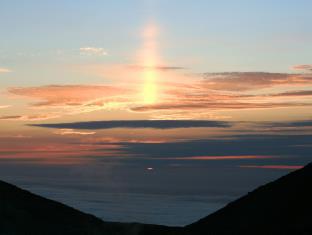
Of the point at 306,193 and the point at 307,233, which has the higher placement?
the point at 306,193

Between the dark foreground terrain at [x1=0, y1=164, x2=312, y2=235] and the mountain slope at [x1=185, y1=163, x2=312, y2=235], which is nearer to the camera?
the mountain slope at [x1=185, y1=163, x2=312, y2=235]

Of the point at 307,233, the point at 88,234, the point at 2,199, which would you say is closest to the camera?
the point at 307,233

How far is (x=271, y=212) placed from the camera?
89062 mm

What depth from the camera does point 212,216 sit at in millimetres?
95250

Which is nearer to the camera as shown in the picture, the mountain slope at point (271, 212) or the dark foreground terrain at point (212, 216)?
the mountain slope at point (271, 212)

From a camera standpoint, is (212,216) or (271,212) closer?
(271,212)

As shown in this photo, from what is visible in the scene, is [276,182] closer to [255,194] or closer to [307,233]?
[255,194]

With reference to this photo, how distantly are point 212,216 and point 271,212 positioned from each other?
9417mm

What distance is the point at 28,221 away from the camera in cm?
8969

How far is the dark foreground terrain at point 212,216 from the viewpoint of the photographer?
8606 centimetres

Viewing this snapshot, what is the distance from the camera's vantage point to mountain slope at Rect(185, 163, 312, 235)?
83.4 meters

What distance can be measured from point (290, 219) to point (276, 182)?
14312mm

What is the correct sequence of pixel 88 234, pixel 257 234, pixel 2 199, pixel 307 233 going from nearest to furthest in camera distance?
pixel 307 233 → pixel 257 234 → pixel 88 234 → pixel 2 199

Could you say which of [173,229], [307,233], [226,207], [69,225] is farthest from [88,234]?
[307,233]
